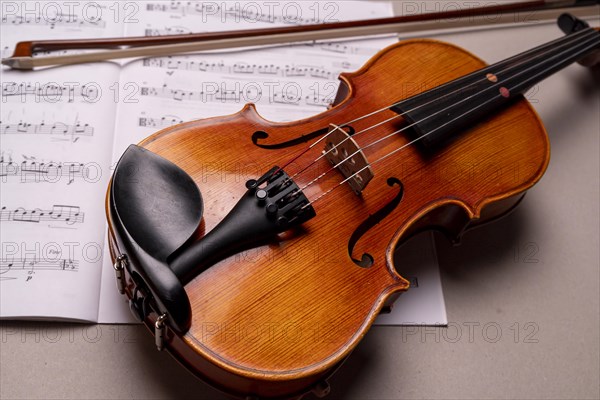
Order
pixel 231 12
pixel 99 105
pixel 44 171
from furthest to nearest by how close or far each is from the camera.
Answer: pixel 231 12, pixel 99 105, pixel 44 171

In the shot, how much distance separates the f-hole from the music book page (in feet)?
1.07

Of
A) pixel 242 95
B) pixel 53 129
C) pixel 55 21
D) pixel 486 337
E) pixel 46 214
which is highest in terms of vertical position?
pixel 55 21

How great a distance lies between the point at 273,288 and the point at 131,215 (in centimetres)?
31

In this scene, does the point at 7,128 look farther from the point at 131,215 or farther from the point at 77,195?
the point at 131,215

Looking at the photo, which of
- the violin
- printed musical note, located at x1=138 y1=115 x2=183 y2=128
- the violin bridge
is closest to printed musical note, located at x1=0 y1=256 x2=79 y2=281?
the violin

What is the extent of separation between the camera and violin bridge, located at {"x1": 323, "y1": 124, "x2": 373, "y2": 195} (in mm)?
1300

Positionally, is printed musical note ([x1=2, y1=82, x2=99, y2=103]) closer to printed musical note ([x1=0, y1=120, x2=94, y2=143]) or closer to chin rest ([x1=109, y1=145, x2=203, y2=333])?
printed musical note ([x1=0, y1=120, x2=94, y2=143])

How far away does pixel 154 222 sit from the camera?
45.5 inches

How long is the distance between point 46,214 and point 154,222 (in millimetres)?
527

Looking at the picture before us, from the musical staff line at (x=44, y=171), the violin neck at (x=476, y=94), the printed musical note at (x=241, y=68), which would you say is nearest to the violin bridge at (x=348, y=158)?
the violin neck at (x=476, y=94)

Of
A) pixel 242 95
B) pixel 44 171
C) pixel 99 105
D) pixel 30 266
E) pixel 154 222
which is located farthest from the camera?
pixel 242 95

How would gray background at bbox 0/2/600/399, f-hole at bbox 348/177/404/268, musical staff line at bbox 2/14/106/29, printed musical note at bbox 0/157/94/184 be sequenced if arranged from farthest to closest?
musical staff line at bbox 2/14/106/29 < printed musical note at bbox 0/157/94/184 < gray background at bbox 0/2/600/399 < f-hole at bbox 348/177/404/268

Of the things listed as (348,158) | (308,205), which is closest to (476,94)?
(348,158)

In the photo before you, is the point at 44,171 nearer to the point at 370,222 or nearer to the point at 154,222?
the point at 154,222
